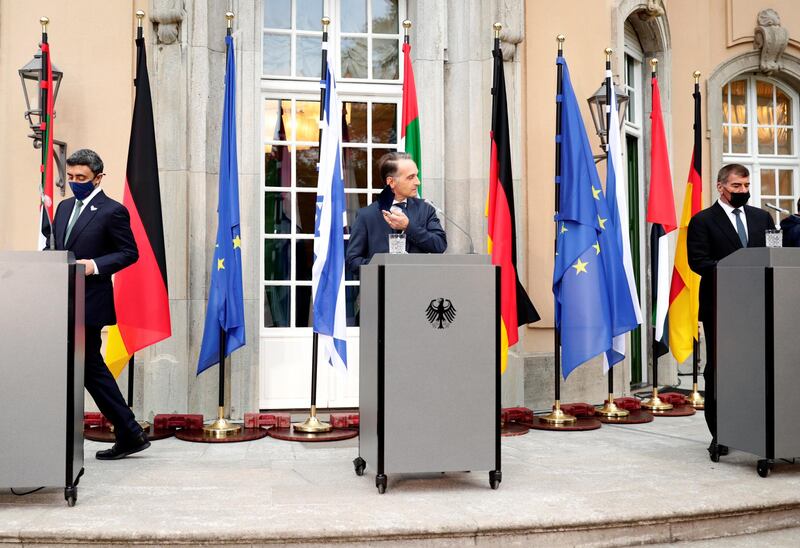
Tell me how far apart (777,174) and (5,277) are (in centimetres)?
929

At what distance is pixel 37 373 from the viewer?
13.2 feet

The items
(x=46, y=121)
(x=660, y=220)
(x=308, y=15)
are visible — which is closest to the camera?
(x=46, y=121)

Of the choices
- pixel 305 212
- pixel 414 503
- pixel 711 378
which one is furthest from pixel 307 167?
pixel 414 503

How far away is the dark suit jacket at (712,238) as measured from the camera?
5.44 m

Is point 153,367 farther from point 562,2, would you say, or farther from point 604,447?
point 562,2

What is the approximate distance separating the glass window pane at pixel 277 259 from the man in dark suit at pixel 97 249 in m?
2.41

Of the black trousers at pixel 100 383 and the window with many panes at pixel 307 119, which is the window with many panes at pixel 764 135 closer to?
the window with many panes at pixel 307 119

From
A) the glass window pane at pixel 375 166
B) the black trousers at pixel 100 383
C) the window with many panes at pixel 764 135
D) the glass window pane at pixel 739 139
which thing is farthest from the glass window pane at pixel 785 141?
the black trousers at pixel 100 383

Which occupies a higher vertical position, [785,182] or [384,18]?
[384,18]

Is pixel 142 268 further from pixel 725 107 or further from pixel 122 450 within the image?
pixel 725 107

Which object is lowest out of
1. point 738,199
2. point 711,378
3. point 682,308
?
point 711,378

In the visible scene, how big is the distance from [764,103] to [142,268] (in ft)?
25.9

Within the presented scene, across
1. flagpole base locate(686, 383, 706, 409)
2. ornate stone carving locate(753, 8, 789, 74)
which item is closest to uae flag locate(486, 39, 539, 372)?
flagpole base locate(686, 383, 706, 409)

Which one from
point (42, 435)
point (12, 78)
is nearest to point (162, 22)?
point (12, 78)
